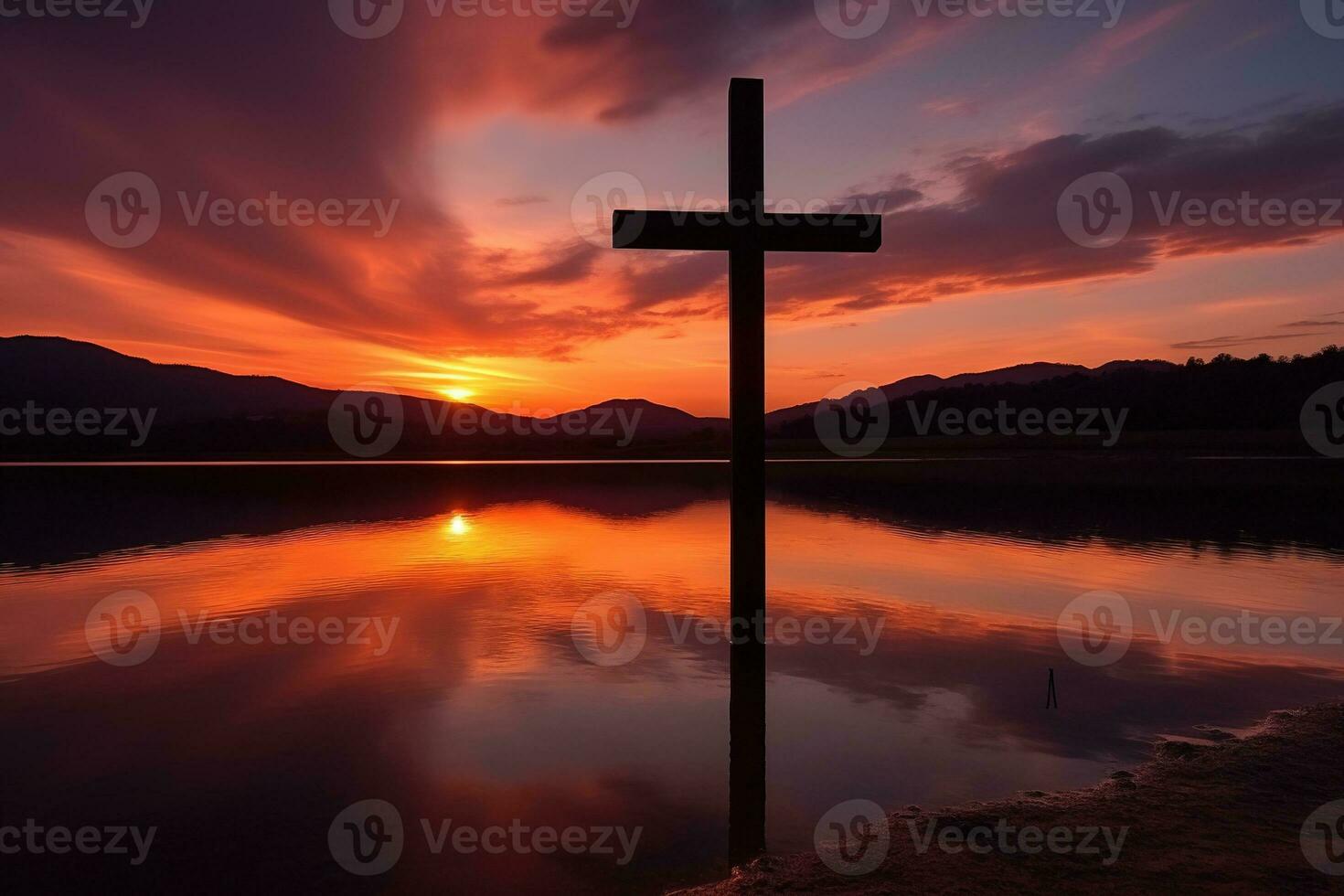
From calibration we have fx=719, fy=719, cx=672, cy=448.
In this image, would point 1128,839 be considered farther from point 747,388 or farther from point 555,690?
point 555,690

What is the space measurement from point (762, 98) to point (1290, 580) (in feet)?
54.1

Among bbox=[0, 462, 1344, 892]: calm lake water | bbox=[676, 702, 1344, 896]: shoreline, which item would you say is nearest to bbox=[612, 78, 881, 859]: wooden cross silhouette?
bbox=[0, 462, 1344, 892]: calm lake water

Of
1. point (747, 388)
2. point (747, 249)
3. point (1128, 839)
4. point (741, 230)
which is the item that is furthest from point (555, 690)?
point (1128, 839)

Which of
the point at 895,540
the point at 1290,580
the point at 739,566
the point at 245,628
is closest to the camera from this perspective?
the point at 739,566

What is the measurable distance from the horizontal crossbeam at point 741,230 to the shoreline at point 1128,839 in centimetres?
523

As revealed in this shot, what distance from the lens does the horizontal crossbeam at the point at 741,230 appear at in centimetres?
697

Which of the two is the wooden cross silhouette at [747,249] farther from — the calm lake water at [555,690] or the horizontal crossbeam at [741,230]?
the calm lake water at [555,690]

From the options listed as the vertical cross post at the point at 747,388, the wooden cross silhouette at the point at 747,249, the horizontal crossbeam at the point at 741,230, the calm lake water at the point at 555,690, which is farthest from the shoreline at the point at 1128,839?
the horizontal crossbeam at the point at 741,230

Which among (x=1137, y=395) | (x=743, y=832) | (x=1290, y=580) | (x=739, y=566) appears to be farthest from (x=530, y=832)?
(x=1137, y=395)

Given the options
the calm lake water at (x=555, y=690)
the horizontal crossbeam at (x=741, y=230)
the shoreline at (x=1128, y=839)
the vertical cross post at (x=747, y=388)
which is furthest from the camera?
the horizontal crossbeam at (x=741, y=230)

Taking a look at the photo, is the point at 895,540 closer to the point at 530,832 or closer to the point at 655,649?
the point at 655,649

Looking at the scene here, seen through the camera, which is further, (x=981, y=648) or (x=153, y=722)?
(x=981, y=648)

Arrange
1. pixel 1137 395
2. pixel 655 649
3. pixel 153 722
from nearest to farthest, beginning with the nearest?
pixel 153 722, pixel 655 649, pixel 1137 395

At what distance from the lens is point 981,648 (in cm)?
1098
